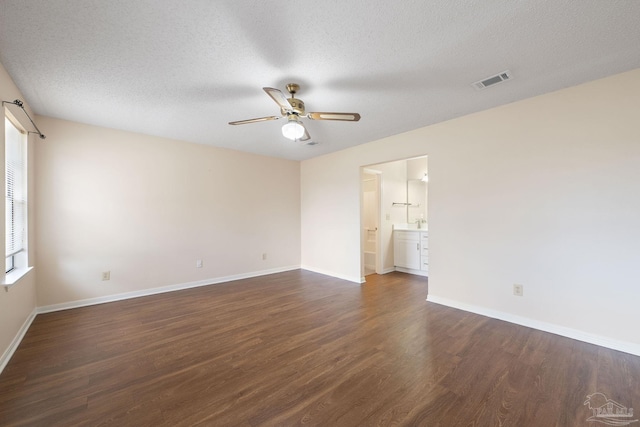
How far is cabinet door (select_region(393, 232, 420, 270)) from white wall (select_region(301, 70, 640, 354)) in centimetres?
156

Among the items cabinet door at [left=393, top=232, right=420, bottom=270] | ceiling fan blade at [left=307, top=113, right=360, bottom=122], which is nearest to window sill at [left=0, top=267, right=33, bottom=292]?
ceiling fan blade at [left=307, top=113, right=360, bottom=122]

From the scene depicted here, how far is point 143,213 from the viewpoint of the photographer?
3.90 m

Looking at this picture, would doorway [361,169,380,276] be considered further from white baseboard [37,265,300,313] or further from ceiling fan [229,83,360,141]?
ceiling fan [229,83,360,141]

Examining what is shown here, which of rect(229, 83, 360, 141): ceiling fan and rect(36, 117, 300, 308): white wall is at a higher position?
rect(229, 83, 360, 141): ceiling fan

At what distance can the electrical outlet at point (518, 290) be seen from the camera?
2811 millimetres

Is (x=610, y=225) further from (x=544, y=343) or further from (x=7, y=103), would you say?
(x=7, y=103)

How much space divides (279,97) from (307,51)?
0.44m

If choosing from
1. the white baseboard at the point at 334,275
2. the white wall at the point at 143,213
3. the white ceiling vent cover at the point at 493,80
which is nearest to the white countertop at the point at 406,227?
the white baseboard at the point at 334,275

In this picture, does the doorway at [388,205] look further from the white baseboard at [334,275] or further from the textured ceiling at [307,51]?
the textured ceiling at [307,51]

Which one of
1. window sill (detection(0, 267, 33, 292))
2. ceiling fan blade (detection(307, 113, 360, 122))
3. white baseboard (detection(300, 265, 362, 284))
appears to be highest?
ceiling fan blade (detection(307, 113, 360, 122))

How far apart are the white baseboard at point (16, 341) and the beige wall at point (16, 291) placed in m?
0.02

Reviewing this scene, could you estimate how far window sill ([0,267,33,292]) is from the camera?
2206mm

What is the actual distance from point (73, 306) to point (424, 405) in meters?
4.32

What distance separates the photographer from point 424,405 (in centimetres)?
165
